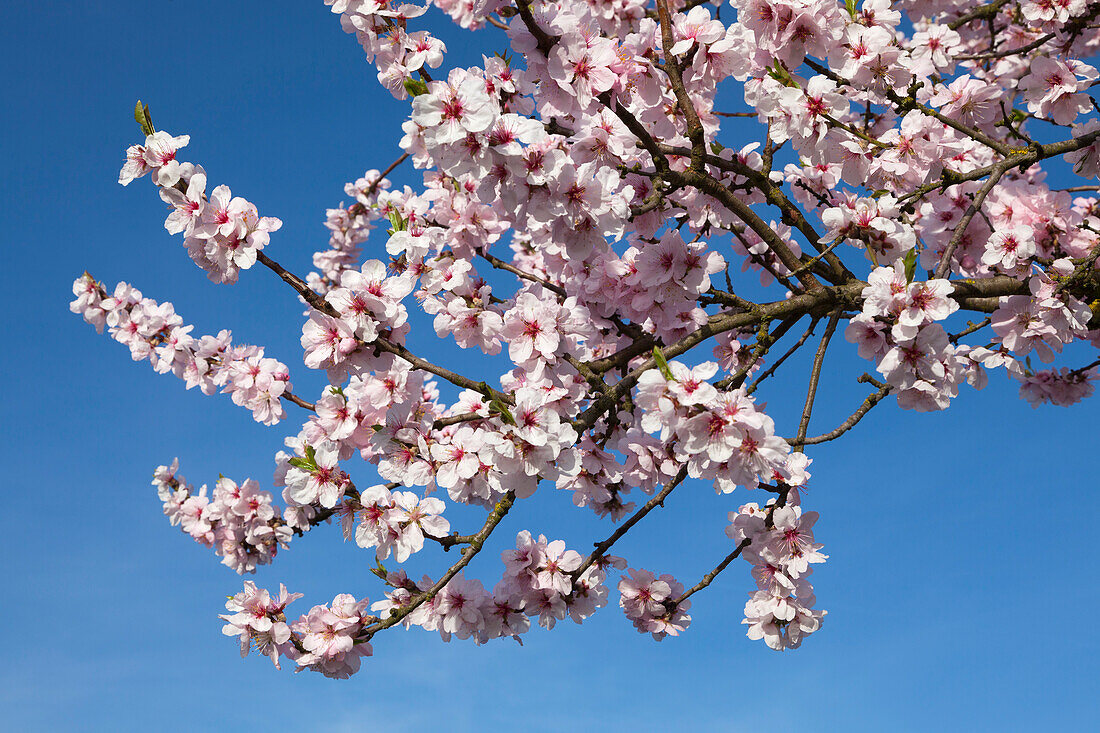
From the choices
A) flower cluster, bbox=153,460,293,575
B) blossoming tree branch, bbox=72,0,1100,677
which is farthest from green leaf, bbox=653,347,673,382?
flower cluster, bbox=153,460,293,575

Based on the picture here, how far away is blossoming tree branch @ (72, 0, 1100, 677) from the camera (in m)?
3.72

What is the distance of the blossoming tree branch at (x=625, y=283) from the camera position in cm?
372

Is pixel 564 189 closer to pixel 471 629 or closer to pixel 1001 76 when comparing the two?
pixel 471 629

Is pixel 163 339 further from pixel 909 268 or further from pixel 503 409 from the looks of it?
pixel 909 268

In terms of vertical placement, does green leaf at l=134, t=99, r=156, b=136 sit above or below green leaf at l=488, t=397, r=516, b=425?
above

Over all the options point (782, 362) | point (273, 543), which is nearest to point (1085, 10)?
point (782, 362)

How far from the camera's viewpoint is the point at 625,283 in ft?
15.9

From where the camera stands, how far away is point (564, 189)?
12.5 ft

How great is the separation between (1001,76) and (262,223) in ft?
22.8

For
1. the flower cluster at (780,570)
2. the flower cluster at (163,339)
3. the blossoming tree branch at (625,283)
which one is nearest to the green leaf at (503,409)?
the blossoming tree branch at (625,283)

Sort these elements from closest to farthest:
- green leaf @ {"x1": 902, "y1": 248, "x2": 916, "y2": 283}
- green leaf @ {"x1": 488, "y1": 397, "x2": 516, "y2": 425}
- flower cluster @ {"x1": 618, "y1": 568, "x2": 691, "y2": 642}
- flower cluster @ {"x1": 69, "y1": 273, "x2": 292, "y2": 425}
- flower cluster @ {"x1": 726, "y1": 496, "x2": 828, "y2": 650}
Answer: green leaf @ {"x1": 488, "y1": 397, "x2": 516, "y2": 425}
green leaf @ {"x1": 902, "y1": 248, "x2": 916, "y2": 283}
flower cluster @ {"x1": 726, "y1": 496, "x2": 828, "y2": 650}
flower cluster @ {"x1": 618, "y1": 568, "x2": 691, "y2": 642}
flower cluster @ {"x1": 69, "y1": 273, "x2": 292, "y2": 425}

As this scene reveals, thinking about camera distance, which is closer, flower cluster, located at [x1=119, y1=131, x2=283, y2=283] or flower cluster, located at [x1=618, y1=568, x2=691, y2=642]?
flower cluster, located at [x1=119, y1=131, x2=283, y2=283]

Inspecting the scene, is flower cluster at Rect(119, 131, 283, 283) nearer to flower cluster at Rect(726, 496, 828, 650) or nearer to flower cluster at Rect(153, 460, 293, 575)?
flower cluster at Rect(726, 496, 828, 650)

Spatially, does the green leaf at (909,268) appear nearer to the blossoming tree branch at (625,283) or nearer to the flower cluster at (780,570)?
the blossoming tree branch at (625,283)
